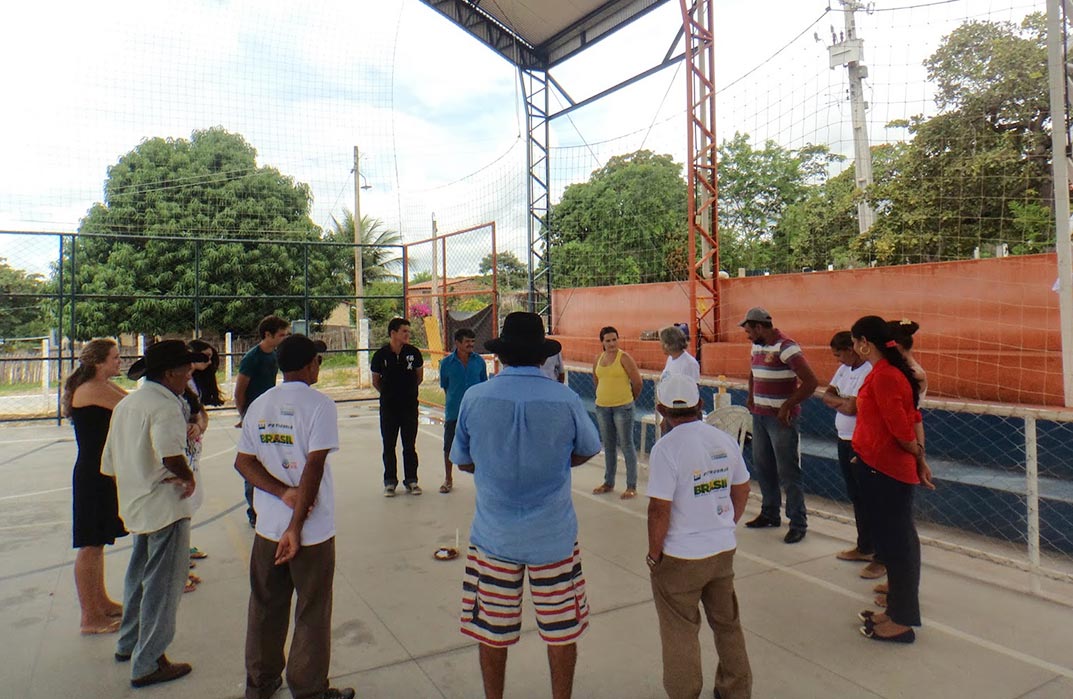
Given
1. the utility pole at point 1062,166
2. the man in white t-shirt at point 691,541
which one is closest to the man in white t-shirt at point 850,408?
the utility pole at point 1062,166

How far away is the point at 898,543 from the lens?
10.8ft

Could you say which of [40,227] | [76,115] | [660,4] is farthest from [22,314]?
[660,4]

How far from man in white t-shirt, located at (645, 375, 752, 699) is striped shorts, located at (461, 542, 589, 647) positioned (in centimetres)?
37

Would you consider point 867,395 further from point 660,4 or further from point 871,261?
point 871,261

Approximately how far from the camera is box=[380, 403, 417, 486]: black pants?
6.35 m

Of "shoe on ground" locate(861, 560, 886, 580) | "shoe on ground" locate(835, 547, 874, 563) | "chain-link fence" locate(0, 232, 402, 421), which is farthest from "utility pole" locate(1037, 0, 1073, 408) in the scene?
"chain-link fence" locate(0, 232, 402, 421)

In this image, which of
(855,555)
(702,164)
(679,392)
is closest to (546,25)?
(702,164)

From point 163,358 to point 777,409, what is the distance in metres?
4.05

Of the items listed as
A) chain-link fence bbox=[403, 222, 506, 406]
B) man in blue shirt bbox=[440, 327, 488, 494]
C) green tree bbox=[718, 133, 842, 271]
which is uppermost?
green tree bbox=[718, 133, 842, 271]

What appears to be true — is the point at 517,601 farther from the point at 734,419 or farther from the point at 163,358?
the point at 734,419

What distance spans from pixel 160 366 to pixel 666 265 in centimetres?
1513

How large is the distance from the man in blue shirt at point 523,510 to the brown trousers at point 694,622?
1.16ft

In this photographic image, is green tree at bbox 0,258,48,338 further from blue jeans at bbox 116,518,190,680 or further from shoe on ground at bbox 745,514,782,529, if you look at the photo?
shoe on ground at bbox 745,514,782,529

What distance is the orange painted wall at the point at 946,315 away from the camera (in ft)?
19.8
